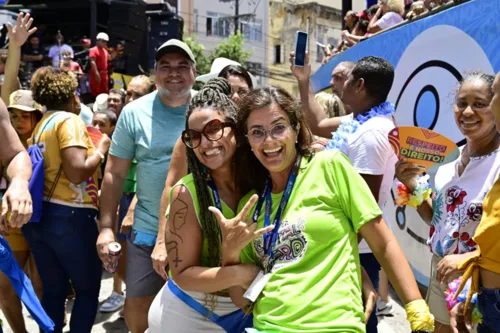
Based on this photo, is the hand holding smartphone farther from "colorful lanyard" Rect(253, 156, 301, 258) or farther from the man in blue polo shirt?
"colorful lanyard" Rect(253, 156, 301, 258)

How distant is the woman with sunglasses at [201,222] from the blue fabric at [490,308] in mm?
859

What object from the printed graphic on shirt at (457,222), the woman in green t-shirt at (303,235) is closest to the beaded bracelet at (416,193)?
the printed graphic on shirt at (457,222)

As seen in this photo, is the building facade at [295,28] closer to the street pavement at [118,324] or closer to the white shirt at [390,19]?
the white shirt at [390,19]

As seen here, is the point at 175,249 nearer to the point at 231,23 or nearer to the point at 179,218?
the point at 179,218

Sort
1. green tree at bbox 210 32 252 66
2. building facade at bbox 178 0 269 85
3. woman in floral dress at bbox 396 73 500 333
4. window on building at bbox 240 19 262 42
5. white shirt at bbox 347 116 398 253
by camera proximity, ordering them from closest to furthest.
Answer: woman in floral dress at bbox 396 73 500 333
white shirt at bbox 347 116 398 253
green tree at bbox 210 32 252 66
building facade at bbox 178 0 269 85
window on building at bbox 240 19 262 42

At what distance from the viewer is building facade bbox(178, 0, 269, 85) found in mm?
41281

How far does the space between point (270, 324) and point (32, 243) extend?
2156mm

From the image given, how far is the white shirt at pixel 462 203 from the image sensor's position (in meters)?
2.34

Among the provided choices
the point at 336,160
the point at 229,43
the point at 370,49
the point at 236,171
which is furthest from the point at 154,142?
the point at 229,43

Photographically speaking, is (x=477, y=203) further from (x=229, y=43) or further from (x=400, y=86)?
(x=229, y=43)

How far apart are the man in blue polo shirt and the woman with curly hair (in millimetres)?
319

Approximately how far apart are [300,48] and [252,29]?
39845mm

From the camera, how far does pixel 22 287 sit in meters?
2.53

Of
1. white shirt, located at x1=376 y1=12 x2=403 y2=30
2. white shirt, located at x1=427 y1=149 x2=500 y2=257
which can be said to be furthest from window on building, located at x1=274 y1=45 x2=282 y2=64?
white shirt, located at x1=427 y1=149 x2=500 y2=257
